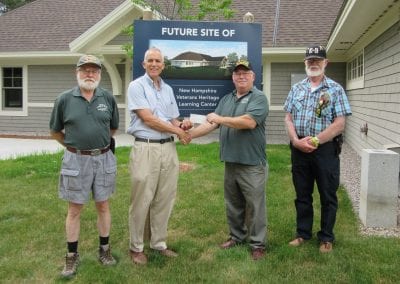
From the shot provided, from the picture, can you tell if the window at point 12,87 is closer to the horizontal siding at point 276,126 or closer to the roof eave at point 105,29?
the roof eave at point 105,29

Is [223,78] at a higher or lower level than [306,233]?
higher

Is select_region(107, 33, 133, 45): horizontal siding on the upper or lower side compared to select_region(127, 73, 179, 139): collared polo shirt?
upper

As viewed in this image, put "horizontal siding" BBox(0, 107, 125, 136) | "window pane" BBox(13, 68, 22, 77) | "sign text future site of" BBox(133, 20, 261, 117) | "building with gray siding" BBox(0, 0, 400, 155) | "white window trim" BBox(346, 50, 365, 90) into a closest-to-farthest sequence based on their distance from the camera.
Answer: "sign text future site of" BBox(133, 20, 261, 117) → "building with gray siding" BBox(0, 0, 400, 155) → "white window trim" BBox(346, 50, 365, 90) → "horizontal siding" BBox(0, 107, 125, 136) → "window pane" BBox(13, 68, 22, 77)

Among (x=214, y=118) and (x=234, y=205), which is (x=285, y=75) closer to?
(x=234, y=205)

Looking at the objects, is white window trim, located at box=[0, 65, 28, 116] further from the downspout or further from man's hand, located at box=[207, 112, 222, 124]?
man's hand, located at box=[207, 112, 222, 124]

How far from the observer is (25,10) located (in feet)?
59.7

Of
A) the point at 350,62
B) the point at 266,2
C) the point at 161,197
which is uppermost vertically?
the point at 266,2

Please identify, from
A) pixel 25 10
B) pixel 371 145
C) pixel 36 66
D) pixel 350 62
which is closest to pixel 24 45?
pixel 36 66

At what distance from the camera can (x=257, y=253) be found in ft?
13.8

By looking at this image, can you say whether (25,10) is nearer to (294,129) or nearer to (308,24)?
(308,24)

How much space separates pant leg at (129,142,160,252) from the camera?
13.2 feet

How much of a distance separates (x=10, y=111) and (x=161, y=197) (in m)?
13.1

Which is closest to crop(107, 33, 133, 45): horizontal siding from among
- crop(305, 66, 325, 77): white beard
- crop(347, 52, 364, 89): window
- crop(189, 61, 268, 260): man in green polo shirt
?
crop(347, 52, 364, 89): window

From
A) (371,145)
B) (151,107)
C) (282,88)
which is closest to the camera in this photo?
(151,107)
